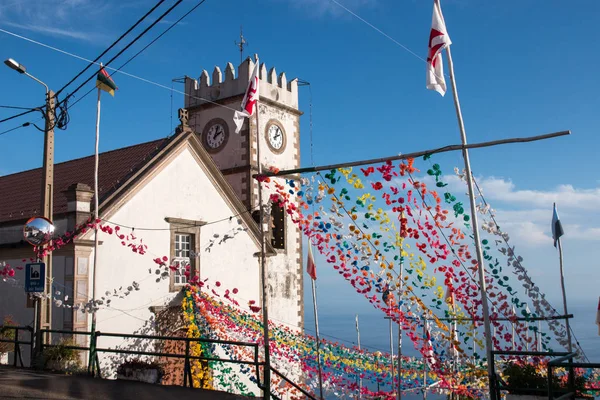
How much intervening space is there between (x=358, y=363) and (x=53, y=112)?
48.7 ft

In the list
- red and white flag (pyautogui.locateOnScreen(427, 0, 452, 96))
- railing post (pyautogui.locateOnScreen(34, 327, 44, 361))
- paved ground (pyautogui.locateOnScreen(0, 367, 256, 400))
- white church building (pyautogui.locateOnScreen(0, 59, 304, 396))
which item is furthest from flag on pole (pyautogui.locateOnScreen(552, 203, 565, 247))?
railing post (pyautogui.locateOnScreen(34, 327, 44, 361))

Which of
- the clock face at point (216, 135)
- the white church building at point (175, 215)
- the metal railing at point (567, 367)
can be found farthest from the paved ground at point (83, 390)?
the clock face at point (216, 135)

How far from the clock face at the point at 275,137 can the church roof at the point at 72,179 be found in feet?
24.4

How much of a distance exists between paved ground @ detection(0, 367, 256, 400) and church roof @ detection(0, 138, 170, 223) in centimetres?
621

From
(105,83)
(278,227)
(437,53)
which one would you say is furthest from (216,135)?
(437,53)

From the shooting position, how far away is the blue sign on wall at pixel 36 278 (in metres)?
14.1

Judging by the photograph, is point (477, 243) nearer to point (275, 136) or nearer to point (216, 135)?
point (275, 136)

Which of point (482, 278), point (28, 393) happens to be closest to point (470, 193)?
point (482, 278)

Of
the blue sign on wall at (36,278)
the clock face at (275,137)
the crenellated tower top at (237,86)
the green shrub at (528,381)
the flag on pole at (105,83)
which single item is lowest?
the green shrub at (528,381)

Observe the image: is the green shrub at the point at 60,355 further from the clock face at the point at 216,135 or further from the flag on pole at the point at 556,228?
the clock face at the point at 216,135

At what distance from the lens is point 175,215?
1986cm

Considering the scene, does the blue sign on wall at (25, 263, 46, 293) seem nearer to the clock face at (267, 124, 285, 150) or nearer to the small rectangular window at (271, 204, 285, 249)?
the small rectangular window at (271, 204, 285, 249)

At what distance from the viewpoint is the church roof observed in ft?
64.5

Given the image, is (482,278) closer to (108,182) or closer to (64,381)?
(64,381)
